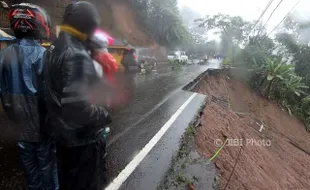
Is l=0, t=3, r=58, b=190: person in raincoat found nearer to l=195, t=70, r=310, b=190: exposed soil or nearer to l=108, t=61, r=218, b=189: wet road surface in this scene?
l=108, t=61, r=218, b=189: wet road surface

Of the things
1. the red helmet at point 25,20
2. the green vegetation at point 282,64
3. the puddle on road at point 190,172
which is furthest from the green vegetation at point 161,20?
the red helmet at point 25,20

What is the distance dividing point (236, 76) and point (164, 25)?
1626 centimetres

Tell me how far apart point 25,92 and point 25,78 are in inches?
5.1

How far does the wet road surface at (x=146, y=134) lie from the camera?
12.6ft

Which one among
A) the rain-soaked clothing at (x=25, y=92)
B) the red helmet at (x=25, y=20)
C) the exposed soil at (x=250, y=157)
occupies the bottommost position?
the exposed soil at (x=250, y=157)

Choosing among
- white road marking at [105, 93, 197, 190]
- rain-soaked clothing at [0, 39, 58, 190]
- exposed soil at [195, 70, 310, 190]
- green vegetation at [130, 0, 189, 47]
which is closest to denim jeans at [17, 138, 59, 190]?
rain-soaked clothing at [0, 39, 58, 190]

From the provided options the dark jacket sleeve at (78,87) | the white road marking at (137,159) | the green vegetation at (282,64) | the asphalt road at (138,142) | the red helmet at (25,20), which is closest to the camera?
the dark jacket sleeve at (78,87)

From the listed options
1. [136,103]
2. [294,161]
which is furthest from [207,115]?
[294,161]

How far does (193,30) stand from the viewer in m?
78.8

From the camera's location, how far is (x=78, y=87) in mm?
1799

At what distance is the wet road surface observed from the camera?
3826 millimetres

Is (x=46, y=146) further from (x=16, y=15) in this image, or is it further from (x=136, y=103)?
(x=136, y=103)

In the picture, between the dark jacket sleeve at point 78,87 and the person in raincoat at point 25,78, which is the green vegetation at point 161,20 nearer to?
the person in raincoat at point 25,78

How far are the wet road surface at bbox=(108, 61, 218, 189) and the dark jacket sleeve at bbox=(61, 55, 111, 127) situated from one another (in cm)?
191
